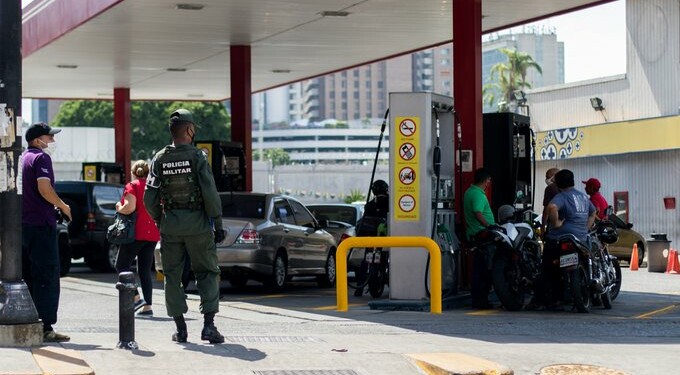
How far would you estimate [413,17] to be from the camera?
2361 cm

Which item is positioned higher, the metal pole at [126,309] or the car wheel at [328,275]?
the metal pole at [126,309]

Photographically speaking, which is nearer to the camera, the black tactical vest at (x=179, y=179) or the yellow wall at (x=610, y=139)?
the black tactical vest at (x=179, y=179)

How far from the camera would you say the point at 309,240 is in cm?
2070

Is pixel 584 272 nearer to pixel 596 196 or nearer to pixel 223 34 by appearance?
pixel 596 196

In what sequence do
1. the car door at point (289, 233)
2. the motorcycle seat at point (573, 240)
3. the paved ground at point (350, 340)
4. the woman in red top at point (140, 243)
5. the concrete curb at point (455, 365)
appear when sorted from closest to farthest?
the concrete curb at point (455, 365) < the paved ground at point (350, 340) < the woman in red top at point (140, 243) < the motorcycle seat at point (573, 240) < the car door at point (289, 233)

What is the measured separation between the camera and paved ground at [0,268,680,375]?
385 inches

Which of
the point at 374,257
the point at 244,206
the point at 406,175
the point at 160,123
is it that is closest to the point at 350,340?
the point at 406,175

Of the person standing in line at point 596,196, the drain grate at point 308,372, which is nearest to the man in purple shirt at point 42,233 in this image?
the drain grate at point 308,372

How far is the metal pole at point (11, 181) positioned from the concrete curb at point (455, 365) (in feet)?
10.1

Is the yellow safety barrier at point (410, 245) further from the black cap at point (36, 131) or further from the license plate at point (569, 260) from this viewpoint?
the black cap at point (36, 131)

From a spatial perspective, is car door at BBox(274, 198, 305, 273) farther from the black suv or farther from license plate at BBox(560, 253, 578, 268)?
the black suv

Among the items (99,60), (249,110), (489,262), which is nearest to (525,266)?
(489,262)

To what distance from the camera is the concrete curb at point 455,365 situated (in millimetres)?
9477

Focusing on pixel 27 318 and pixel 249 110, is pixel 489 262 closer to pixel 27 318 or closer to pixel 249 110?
pixel 27 318
